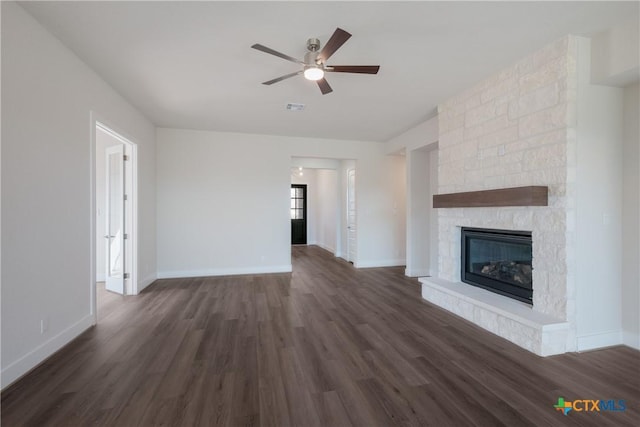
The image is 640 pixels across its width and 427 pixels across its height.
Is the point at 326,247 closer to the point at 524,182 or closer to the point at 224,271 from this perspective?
the point at 224,271

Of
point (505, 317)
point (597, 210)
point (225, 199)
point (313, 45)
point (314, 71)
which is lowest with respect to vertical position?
point (505, 317)

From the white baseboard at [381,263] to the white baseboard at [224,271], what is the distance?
1588mm

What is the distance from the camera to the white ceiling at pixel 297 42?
2124 millimetres

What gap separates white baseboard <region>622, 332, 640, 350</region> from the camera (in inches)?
99.7

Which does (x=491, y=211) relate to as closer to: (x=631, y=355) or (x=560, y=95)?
(x=560, y=95)

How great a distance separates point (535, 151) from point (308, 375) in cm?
292

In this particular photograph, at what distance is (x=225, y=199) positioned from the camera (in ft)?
18.1

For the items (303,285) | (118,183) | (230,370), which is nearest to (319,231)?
(303,285)

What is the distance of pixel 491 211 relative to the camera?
10.4 feet

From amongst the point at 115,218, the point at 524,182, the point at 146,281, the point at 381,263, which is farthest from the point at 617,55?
the point at 146,281

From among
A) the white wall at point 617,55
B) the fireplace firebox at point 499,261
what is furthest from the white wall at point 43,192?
the white wall at point 617,55

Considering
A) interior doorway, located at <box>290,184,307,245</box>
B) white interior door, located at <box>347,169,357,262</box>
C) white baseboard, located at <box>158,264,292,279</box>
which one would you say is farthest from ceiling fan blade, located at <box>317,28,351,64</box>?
interior doorway, located at <box>290,184,307,245</box>

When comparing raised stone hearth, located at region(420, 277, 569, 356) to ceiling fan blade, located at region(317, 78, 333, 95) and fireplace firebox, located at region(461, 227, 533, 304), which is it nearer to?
fireplace firebox, located at region(461, 227, 533, 304)

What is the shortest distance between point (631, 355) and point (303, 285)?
3804mm
